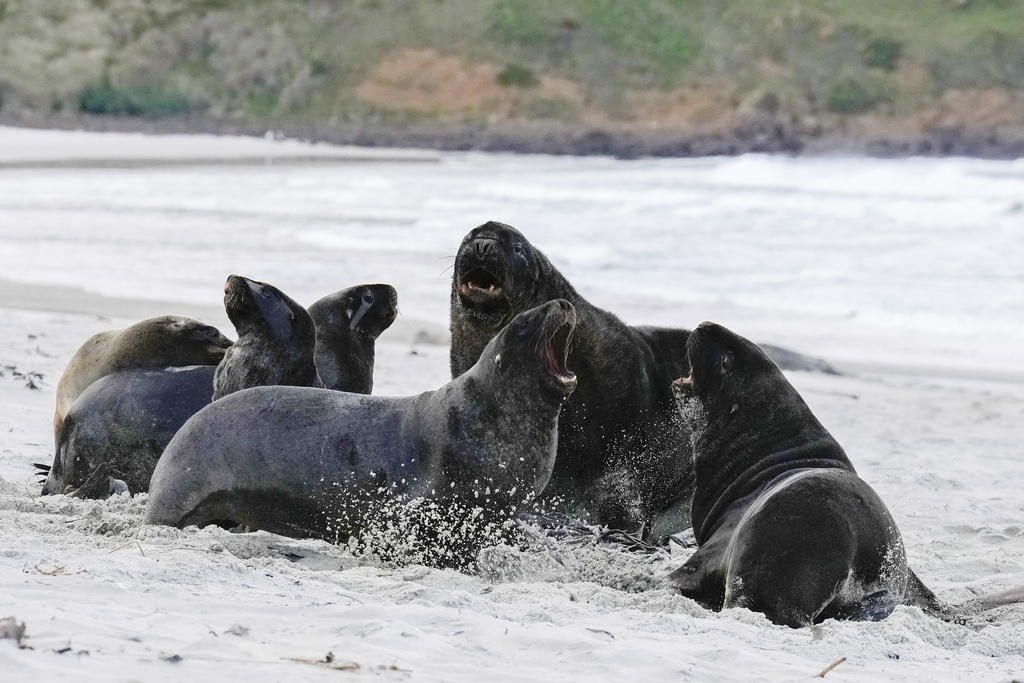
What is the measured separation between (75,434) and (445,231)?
1786 cm

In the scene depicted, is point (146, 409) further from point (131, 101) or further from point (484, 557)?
point (131, 101)

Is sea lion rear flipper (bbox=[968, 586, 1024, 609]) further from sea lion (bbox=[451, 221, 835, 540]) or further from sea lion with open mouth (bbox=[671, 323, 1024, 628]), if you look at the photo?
sea lion (bbox=[451, 221, 835, 540])

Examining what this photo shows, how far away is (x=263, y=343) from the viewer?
5.79 m

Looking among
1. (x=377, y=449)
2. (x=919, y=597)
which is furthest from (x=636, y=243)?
(x=377, y=449)

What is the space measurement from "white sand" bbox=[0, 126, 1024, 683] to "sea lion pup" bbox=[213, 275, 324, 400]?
0.69 meters

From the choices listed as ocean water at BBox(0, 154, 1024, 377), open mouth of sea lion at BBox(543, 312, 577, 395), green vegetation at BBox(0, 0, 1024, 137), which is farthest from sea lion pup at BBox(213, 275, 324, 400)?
green vegetation at BBox(0, 0, 1024, 137)

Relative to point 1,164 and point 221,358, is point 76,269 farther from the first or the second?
point 1,164

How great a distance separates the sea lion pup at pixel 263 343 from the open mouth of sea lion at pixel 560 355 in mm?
1334

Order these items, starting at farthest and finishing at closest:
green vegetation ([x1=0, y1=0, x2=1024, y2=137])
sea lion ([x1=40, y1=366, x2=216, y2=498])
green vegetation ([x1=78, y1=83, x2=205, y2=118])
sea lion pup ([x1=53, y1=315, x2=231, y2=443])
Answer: green vegetation ([x1=78, y1=83, x2=205, y2=118])
green vegetation ([x1=0, y1=0, x2=1024, y2=137])
sea lion pup ([x1=53, y1=315, x2=231, y2=443])
sea lion ([x1=40, y1=366, x2=216, y2=498])

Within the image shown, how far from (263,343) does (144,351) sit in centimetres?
76

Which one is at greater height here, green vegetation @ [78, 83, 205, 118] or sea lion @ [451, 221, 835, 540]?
green vegetation @ [78, 83, 205, 118]

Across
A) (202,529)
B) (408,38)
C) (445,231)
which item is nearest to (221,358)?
(202,529)

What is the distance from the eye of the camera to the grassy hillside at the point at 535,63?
2596 inches

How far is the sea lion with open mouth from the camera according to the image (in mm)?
4414
